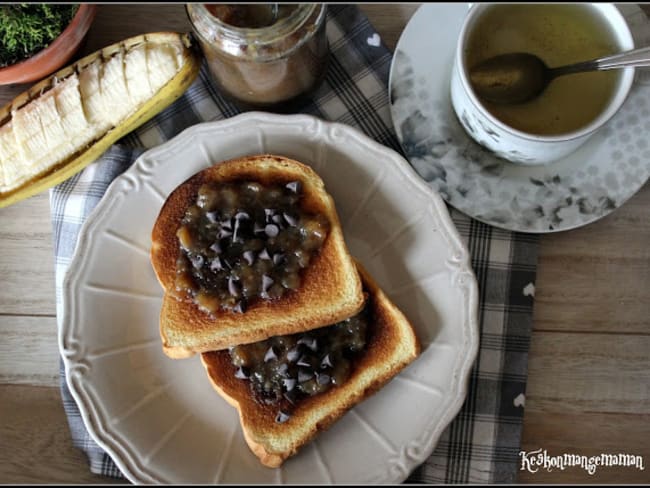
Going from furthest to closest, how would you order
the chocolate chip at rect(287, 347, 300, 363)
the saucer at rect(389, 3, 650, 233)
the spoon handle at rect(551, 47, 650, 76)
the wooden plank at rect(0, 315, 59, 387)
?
the wooden plank at rect(0, 315, 59, 387) < the saucer at rect(389, 3, 650, 233) < the chocolate chip at rect(287, 347, 300, 363) < the spoon handle at rect(551, 47, 650, 76)

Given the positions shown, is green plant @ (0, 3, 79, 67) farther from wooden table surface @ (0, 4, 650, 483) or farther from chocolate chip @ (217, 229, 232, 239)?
chocolate chip @ (217, 229, 232, 239)

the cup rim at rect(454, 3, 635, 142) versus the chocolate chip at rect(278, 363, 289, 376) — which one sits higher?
the cup rim at rect(454, 3, 635, 142)

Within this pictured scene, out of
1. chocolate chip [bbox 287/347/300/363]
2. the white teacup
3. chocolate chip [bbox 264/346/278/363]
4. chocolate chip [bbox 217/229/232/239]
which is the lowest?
chocolate chip [bbox 264/346/278/363]

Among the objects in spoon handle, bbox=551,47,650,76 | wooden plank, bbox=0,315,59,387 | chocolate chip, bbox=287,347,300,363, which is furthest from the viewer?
wooden plank, bbox=0,315,59,387

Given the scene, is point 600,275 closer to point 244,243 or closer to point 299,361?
point 299,361

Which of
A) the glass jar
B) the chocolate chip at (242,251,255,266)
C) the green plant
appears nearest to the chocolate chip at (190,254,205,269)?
the chocolate chip at (242,251,255,266)

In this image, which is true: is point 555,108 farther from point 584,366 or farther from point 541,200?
point 584,366

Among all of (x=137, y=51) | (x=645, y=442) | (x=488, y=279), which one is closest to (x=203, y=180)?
(x=137, y=51)

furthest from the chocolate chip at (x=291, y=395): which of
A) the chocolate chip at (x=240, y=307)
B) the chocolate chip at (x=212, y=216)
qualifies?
the chocolate chip at (x=212, y=216)
